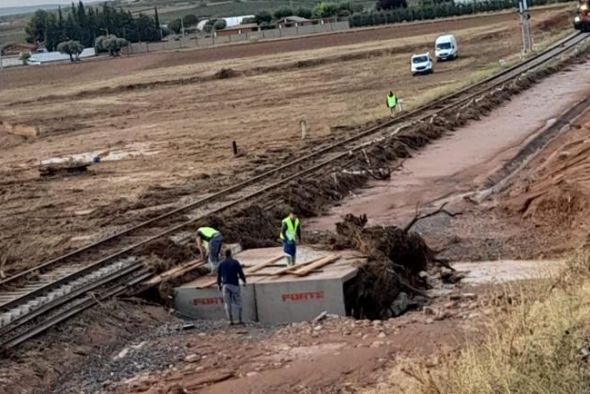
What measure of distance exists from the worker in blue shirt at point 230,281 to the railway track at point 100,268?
9.21ft

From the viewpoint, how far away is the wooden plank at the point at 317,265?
2123cm

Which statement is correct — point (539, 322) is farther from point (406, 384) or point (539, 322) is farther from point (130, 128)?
point (130, 128)

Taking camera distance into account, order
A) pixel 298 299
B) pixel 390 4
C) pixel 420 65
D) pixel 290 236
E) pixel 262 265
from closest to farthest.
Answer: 1. pixel 298 299
2. pixel 290 236
3. pixel 262 265
4. pixel 420 65
5. pixel 390 4

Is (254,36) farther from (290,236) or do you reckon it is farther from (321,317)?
(321,317)

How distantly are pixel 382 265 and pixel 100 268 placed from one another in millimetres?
6383

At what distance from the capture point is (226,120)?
60.2 meters

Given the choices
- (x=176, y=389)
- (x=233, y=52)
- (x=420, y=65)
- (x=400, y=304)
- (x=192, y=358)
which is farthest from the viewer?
(x=233, y=52)

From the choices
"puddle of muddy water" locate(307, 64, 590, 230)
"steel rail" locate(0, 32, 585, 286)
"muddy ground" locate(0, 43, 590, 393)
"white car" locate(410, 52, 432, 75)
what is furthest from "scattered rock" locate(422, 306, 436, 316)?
"white car" locate(410, 52, 432, 75)

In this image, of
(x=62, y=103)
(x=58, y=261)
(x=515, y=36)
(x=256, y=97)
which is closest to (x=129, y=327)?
(x=58, y=261)

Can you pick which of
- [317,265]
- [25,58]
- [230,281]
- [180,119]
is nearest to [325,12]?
[25,58]

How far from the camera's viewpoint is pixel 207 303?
2156 centimetres

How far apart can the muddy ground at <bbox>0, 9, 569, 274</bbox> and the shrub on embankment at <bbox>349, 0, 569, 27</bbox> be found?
23776 millimetres

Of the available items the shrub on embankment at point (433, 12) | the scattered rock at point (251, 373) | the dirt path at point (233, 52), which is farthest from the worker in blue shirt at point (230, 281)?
the shrub on embankment at point (433, 12)

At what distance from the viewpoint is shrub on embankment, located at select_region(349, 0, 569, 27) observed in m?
146
